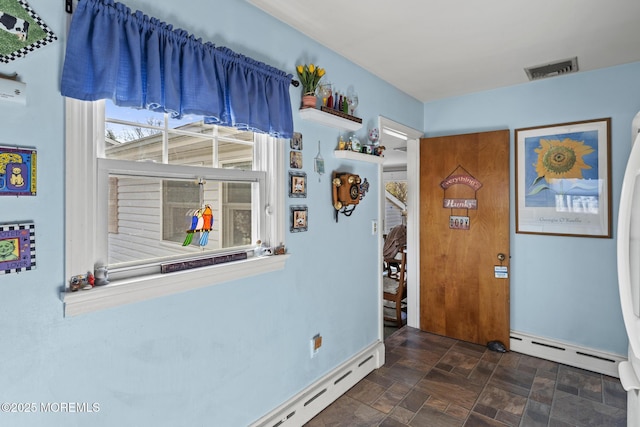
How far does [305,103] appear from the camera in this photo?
2.05 m

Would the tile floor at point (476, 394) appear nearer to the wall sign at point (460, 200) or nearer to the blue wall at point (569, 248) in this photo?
the blue wall at point (569, 248)

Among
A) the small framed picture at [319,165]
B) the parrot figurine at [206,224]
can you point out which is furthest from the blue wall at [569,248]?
the parrot figurine at [206,224]

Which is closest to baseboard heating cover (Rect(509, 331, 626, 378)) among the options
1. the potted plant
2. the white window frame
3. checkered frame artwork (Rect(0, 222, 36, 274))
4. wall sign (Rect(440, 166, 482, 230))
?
wall sign (Rect(440, 166, 482, 230))

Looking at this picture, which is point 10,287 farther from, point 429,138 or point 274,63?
point 429,138

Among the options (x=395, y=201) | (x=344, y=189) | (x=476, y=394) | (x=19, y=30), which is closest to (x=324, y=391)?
(x=476, y=394)

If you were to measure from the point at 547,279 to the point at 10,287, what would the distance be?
11.7 feet

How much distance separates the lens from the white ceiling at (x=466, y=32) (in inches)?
72.2

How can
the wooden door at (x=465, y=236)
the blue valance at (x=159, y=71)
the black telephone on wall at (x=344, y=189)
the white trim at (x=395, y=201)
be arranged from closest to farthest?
the blue valance at (x=159, y=71) < the black telephone on wall at (x=344, y=189) < the wooden door at (x=465, y=236) < the white trim at (x=395, y=201)

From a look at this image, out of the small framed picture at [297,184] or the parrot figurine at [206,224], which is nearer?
the parrot figurine at [206,224]

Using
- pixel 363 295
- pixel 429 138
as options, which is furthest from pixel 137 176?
pixel 429 138

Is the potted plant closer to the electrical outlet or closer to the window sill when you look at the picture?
the window sill

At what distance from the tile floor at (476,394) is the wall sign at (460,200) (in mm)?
1181

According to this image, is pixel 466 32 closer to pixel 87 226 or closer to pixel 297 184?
pixel 297 184

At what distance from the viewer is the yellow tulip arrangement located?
2047 mm
